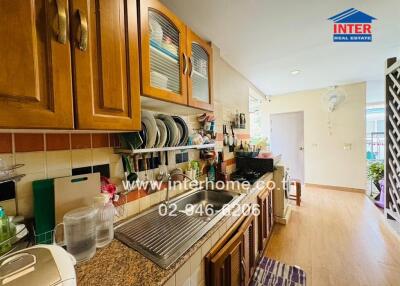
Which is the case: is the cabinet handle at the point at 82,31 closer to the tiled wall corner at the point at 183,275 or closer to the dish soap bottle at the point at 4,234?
the dish soap bottle at the point at 4,234

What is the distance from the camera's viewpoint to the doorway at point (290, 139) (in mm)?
4215

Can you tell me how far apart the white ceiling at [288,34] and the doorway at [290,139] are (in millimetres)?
1445

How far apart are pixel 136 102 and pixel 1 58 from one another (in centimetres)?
41

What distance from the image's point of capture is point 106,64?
0.69 meters

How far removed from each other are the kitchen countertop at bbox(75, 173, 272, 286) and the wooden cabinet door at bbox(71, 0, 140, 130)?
526mm

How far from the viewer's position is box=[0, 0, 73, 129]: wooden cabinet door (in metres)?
0.46

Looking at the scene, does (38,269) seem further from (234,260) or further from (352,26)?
(352,26)

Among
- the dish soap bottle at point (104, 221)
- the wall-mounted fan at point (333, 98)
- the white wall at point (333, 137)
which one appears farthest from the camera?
the wall-mounted fan at point (333, 98)

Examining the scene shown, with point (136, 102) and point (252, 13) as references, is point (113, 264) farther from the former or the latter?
point (252, 13)

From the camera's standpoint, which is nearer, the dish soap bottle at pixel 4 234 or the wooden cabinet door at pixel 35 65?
the wooden cabinet door at pixel 35 65

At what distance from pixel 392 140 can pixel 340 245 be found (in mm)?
1524

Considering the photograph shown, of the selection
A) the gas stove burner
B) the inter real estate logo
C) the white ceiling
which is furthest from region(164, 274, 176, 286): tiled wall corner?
the inter real estate logo

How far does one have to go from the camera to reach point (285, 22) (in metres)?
1.53

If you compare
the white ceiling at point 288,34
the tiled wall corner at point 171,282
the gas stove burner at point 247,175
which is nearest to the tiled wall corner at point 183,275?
the tiled wall corner at point 171,282
